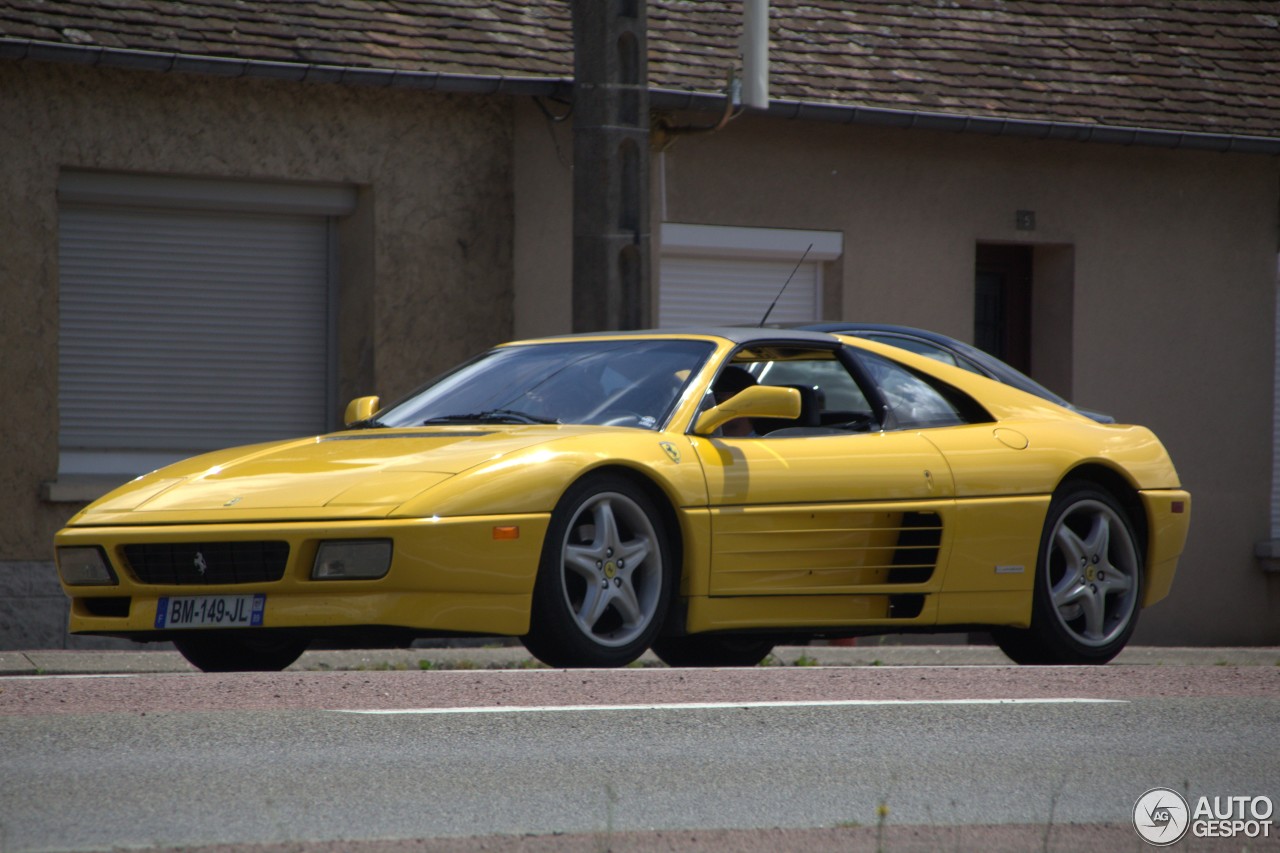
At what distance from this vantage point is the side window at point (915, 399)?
9055 mm

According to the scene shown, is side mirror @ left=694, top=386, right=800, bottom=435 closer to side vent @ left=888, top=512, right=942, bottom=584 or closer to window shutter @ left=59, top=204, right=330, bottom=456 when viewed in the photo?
side vent @ left=888, top=512, right=942, bottom=584

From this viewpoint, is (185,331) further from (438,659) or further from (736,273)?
(438,659)

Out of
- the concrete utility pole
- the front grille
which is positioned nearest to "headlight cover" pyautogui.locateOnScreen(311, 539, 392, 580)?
the front grille

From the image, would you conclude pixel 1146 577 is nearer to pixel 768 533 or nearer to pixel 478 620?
pixel 768 533

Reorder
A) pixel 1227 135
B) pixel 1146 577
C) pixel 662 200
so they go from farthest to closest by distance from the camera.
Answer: pixel 1227 135 → pixel 662 200 → pixel 1146 577

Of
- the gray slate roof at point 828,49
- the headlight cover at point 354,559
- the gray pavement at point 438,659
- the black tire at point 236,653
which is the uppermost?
the gray slate roof at point 828,49

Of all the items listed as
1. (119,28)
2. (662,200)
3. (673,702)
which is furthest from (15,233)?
(673,702)

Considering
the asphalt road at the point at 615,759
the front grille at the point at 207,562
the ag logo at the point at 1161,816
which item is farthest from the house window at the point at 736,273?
the ag logo at the point at 1161,816

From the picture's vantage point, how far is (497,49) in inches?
579

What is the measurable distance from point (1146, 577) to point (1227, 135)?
8302 mm

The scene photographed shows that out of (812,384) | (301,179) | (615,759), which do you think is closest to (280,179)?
(301,179)

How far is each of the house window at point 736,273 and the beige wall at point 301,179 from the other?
137cm

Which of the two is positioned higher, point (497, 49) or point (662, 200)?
point (497, 49)

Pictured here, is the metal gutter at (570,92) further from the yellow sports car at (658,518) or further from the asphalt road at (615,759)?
the asphalt road at (615,759)
